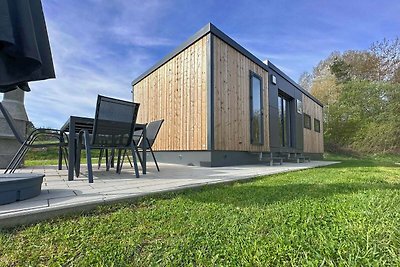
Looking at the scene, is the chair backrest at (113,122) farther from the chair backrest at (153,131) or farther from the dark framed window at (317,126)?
the dark framed window at (317,126)

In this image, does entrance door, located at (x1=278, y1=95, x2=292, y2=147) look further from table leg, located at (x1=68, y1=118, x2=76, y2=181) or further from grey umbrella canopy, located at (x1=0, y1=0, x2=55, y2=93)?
grey umbrella canopy, located at (x1=0, y1=0, x2=55, y2=93)

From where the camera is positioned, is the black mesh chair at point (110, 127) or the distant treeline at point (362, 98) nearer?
the black mesh chair at point (110, 127)

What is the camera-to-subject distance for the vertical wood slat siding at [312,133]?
9695mm

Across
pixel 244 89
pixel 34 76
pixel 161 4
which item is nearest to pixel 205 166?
pixel 244 89

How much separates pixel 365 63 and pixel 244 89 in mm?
16055

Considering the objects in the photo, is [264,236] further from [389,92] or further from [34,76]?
[389,92]

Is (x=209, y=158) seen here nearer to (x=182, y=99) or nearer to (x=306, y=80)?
(x=182, y=99)

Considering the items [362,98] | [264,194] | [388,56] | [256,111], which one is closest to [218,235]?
A: [264,194]

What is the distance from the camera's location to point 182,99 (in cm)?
534

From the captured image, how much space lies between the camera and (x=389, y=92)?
13797 millimetres

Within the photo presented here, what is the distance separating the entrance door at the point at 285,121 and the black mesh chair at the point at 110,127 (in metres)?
6.30

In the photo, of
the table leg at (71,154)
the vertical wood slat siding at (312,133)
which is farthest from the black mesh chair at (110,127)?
the vertical wood slat siding at (312,133)

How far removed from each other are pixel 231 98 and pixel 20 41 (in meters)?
4.21

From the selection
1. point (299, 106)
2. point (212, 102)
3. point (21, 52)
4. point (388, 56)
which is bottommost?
point (21, 52)
